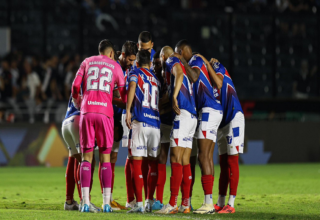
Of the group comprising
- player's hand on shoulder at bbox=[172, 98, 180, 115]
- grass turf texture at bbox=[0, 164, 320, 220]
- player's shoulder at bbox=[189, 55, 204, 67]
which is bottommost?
grass turf texture at bbox=[0, 164, 320, 220]

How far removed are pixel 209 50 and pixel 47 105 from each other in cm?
502

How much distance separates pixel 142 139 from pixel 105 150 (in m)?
0.47

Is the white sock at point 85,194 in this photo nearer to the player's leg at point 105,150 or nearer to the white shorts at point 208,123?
the player's leg at point 105,150

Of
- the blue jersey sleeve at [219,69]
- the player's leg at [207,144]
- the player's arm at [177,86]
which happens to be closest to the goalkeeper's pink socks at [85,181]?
the player's arm at [177,86]

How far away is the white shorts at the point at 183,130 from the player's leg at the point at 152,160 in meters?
0.21

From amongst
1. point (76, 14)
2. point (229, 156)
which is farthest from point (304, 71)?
point (229, 156)

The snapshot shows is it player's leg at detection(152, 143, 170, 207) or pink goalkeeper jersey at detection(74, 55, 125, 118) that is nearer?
pink goalkeeper jersey at detection(74, 55, 125, 118)

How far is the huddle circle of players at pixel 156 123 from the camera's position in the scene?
6.80 meters

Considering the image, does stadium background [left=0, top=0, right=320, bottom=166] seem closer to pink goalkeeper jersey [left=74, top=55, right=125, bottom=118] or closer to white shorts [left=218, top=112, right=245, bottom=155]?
white shorts [left=218, top=112, right=245, bottom=155]

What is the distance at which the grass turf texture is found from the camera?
6671 mm

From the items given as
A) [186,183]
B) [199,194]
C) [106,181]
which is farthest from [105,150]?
[199,194]

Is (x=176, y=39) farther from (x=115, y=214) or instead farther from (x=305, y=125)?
(x=115, y=214)

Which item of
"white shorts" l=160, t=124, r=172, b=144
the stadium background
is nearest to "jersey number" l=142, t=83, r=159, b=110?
"white shorts" l=160, t=124, r=172, b=144

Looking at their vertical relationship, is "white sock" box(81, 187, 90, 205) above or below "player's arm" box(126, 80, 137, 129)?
below
